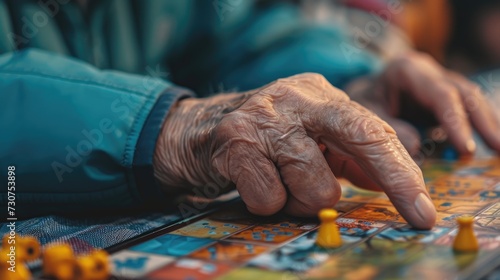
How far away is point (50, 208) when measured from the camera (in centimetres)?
88

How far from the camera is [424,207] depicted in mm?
733

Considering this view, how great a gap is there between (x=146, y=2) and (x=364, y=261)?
86cm

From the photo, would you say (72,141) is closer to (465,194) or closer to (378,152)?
(378,152)

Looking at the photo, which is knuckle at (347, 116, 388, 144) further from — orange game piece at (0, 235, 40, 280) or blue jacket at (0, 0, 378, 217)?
orange game piece at (0, 235, 40, 280)

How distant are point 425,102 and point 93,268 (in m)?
0.99

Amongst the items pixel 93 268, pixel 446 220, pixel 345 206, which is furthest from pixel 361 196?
pixel 93 268

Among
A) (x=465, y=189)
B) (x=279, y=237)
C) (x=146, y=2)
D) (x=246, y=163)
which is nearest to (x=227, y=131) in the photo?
(x=246, y=163)

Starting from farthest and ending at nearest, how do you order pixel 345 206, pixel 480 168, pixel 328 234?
pixel 480 168 → pixel 345 206 → pixel 328 234

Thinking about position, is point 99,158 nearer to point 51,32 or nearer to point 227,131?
point 227,131

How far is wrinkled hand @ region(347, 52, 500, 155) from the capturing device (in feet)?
4.27

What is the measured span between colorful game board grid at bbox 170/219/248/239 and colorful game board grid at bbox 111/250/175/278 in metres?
0.10

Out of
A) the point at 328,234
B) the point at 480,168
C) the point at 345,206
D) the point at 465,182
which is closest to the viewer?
the point at 328,234

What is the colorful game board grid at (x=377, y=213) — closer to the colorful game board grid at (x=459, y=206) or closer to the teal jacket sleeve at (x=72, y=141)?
the colorful game board grid at (x=459, y=206)

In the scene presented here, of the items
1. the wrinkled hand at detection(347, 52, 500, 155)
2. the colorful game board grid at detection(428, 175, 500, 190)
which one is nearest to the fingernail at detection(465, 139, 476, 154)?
the wrinkled hand at detection(347, 52, 500, 155)
